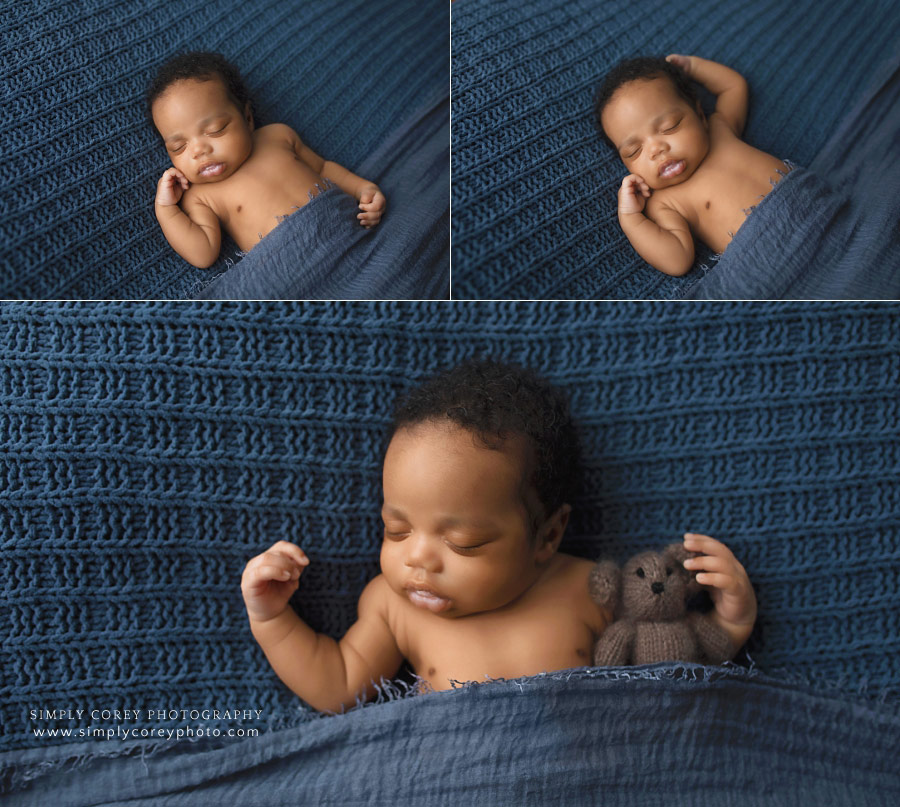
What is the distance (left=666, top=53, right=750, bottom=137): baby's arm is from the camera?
0.96 metres

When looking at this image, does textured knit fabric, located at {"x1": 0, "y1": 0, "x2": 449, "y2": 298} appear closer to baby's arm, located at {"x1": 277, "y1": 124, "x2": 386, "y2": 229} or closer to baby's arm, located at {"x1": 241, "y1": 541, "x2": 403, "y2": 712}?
baby's arm, located at {"x1": 277, "y1": 124, "x2": 386, "y2": 229}

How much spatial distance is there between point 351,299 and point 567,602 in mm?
473

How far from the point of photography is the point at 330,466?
966 millimetres

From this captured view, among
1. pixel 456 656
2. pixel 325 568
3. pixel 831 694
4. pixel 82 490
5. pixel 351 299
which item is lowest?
pixel 831 694

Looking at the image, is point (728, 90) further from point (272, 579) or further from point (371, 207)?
point (272, 579)

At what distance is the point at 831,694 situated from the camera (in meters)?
0.94

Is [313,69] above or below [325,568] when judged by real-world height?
above

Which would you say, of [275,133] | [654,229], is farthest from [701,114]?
[275,133]

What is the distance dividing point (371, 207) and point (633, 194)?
327 millimetres

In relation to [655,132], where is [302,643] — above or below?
below

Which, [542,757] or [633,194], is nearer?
[542,757]

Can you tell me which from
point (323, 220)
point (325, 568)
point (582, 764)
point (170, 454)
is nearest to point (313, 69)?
point (323, 220)

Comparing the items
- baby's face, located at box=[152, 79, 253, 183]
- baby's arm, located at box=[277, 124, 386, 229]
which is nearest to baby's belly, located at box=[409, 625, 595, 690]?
baby's arm, located at box=[277, 124, 386, 229]

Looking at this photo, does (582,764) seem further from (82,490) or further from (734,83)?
(734,83)
